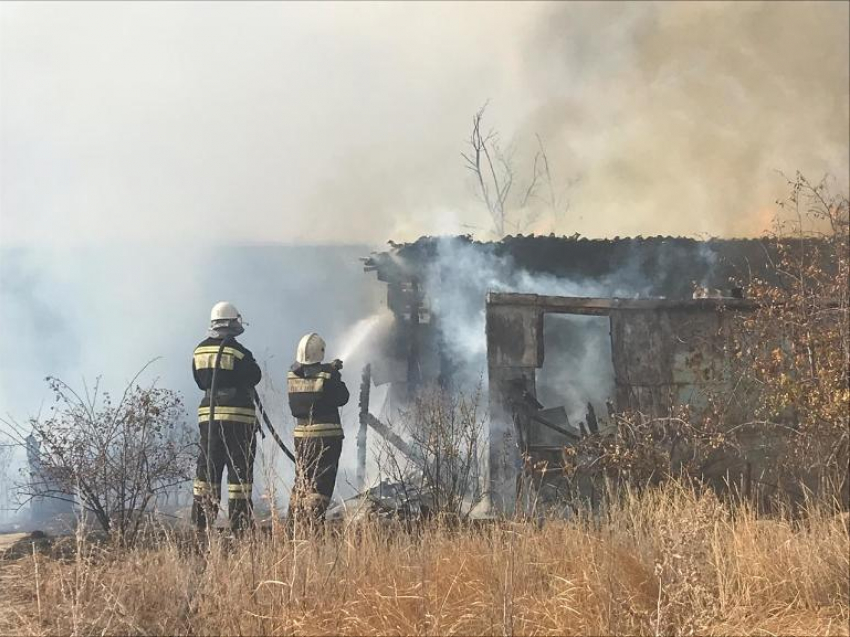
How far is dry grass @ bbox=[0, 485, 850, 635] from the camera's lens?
3477 mm

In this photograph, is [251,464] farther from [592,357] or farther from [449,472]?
[592,357]

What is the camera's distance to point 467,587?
396 cm

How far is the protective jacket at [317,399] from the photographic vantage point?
20.6 feet

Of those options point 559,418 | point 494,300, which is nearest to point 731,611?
point 494,300

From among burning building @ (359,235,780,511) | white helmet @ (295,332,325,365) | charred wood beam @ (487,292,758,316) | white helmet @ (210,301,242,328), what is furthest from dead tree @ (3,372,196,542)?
burning building @ (359,235,780,511)

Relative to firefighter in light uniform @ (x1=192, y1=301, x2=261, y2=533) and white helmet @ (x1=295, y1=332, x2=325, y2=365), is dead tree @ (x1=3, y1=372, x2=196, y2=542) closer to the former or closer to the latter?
firefighter in light uniform @ (x1=192, y1=301, x2=261, y2=533)

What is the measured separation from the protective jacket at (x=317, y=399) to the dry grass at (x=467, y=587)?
1845mm

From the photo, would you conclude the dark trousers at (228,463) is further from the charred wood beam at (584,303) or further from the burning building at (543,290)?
the burning building at (543,290)

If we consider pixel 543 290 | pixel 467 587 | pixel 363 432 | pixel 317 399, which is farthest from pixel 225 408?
pixel 543 290

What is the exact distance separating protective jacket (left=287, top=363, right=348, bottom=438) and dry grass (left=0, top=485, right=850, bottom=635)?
6.05 feet

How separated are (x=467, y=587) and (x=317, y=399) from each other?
2694 millimetres

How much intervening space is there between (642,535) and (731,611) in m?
0.85

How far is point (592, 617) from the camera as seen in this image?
360 cm

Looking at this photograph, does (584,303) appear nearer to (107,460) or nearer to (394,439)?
(394,439)
